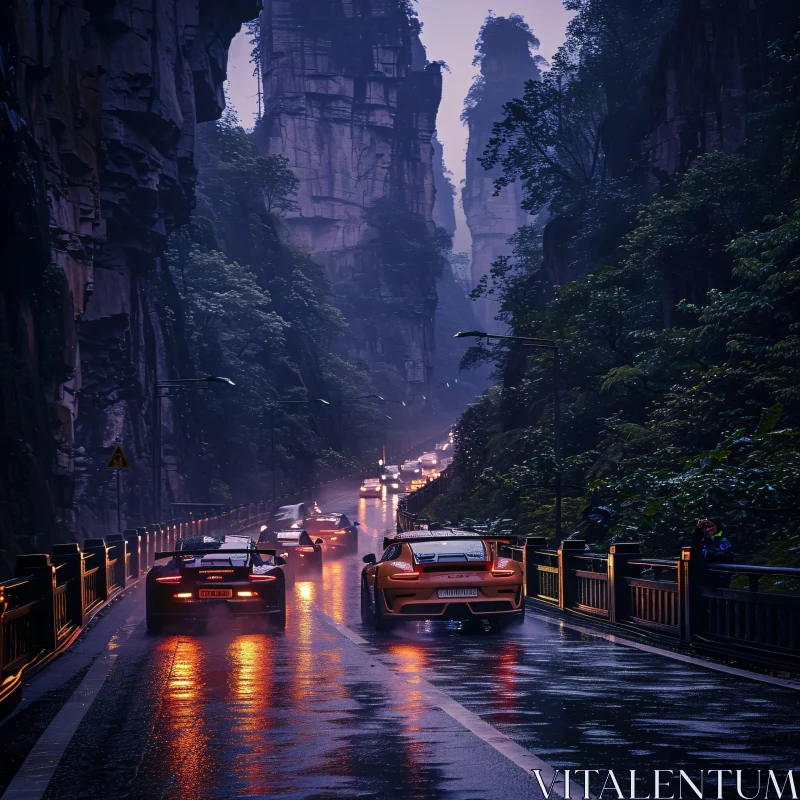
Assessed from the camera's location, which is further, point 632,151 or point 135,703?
point 632,151

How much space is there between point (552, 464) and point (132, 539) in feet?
39.5

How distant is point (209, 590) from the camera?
19.5m

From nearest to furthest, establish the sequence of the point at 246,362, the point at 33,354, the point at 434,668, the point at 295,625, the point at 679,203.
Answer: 1. the point at 434,668
2. the point at 295,625
3. the point at 33,354
4. the point at 679,203
5. the point at 246,362

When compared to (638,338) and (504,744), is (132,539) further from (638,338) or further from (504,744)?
(504,744)

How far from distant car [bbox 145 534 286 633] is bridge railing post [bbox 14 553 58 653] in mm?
3472

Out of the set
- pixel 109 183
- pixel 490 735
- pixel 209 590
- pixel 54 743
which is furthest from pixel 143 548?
pixel 490 735

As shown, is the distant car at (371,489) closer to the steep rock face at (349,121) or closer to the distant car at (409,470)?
the distant car at (409,470)

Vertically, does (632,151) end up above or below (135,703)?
above

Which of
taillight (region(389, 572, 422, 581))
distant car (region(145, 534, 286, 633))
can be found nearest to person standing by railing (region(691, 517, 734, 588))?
taillight (region(389, 572, 422, 581))

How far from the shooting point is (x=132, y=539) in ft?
121

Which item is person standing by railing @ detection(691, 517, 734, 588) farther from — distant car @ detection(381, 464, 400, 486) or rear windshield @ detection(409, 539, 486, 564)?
distant car @ detection(381, 464, 400, 486)

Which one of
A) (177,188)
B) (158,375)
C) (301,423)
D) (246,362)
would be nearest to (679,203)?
(177,188)

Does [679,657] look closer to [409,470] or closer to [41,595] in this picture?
[41,595]

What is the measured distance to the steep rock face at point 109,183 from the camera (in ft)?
158
